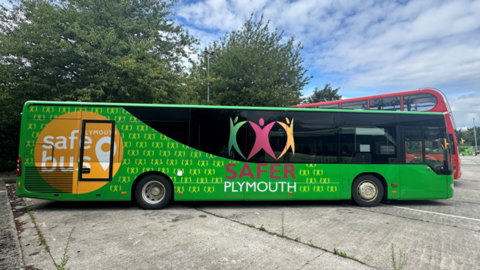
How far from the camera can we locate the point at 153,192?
258 inches

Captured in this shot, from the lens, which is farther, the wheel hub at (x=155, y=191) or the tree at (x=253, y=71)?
the tree at (x=253, y=71)

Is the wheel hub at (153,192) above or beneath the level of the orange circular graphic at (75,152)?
beneath

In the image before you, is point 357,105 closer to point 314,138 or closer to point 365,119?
point 365,119

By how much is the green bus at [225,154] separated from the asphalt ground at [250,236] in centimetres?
52

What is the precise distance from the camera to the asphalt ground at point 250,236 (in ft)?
11.6

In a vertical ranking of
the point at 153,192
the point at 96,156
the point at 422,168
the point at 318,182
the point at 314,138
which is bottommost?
the point at 153,192

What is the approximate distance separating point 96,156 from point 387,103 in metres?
11.7

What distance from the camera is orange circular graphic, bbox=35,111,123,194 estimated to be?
20.3ft

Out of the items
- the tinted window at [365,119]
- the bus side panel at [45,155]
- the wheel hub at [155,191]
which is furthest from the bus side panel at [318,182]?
the bus side panel at [45,155]

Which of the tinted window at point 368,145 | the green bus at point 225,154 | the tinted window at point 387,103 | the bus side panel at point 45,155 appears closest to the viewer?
the bus side panel at point 45,155

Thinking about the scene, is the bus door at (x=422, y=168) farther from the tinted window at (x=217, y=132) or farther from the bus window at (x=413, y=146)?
the tinted window at (x=217, y=132)

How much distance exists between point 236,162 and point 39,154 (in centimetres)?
512

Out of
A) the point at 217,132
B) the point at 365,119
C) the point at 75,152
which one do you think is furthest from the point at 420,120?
the point at 75,152

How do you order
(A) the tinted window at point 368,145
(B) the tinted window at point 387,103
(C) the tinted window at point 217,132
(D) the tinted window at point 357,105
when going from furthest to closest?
(D) the tinted window at point 357,105 < (B) the tinted window at point 387,103 < (A) the tinted window at point 368,145 < (C) the tinted window at point 217,132
